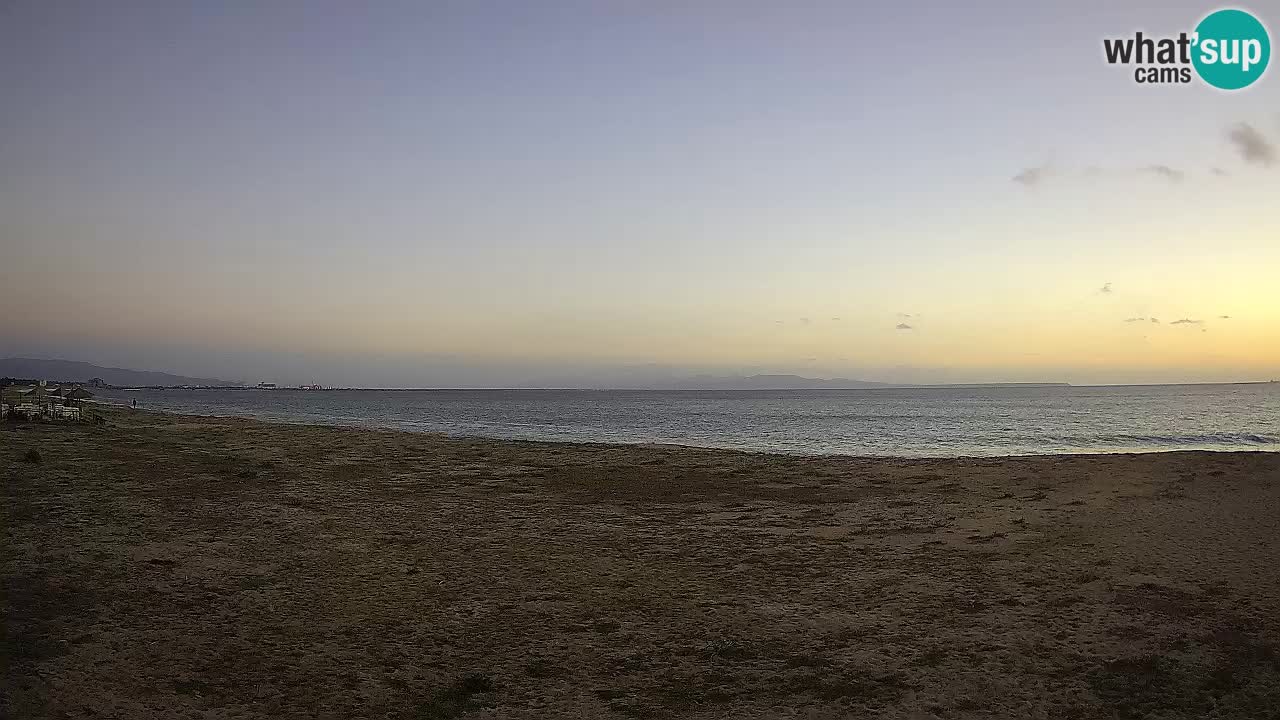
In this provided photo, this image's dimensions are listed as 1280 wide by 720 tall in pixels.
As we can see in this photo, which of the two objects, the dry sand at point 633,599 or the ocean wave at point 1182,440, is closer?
the dry sand at point 633,599

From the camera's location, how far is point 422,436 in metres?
32.6

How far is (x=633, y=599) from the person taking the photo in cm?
889

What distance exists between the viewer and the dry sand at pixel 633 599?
6203mm

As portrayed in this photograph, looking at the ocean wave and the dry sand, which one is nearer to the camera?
the dry sand

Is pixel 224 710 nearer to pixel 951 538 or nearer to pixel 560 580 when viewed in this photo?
pixel 560 580

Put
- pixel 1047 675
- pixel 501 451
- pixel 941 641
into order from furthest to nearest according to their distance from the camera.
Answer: pixel 501 451
pixel 941 641
pixel 1047 675

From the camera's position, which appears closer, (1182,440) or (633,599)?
(633,599)

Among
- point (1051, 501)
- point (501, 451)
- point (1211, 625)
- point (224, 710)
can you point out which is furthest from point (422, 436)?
point (1211, 625)

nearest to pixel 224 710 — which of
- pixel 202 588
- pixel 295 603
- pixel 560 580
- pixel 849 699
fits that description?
pixel 295 603

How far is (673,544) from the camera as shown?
1198cm

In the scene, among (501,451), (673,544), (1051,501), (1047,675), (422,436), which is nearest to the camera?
(1047,675)

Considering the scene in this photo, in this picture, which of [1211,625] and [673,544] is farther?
[673,544]

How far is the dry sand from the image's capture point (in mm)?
6203

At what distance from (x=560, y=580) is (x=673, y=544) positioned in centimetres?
279
